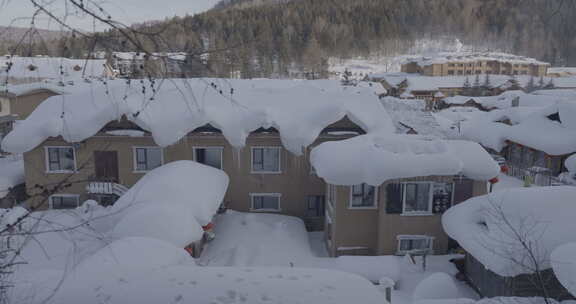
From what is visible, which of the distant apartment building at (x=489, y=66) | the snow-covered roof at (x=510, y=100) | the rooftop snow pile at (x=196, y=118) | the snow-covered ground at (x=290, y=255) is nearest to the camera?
the snow-covered ground at (x=290, y=255)

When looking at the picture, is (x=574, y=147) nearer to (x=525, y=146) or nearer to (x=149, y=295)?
(x=525, y=146)

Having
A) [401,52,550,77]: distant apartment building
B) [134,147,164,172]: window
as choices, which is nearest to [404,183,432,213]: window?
[134,147,164,172]: window

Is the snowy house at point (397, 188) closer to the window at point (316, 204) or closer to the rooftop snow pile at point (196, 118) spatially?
the rooftop snow pile at point (196, 118)

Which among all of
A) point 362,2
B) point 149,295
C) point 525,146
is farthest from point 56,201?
point 362,2

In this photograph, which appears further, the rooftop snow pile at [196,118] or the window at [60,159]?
the window at [60,159]

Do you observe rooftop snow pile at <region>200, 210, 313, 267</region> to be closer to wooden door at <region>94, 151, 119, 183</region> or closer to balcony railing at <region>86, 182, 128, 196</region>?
balcony railing at <region>86, 182, 128, 196</region>

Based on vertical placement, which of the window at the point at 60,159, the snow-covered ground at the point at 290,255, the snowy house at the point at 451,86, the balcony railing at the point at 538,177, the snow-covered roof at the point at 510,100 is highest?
the snowy house at the point at 451,86

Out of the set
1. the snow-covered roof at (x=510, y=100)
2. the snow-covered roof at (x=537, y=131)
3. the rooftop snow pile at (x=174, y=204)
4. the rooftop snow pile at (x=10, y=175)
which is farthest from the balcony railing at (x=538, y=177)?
the rooftop snow pile at (x=10, y=175)
